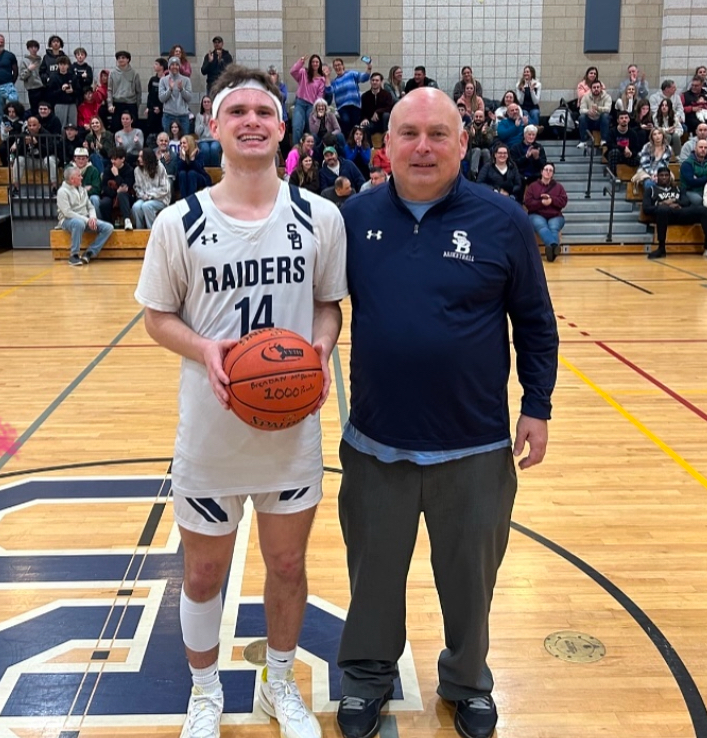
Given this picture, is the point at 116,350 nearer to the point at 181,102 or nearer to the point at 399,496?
the point at 399,496

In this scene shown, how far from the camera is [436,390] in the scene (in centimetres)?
238

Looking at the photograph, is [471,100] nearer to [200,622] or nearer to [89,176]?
[89,176]

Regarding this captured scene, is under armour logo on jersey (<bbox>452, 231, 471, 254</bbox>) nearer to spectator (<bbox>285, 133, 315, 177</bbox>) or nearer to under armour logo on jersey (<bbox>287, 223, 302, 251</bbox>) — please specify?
under armour logo on jersey (<bbox>287, 223, 302, 251</bbox>)

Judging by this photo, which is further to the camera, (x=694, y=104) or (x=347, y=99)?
(x=694, y=104)

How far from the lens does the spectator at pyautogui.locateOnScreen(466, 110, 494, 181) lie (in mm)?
14609

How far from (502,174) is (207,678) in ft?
40.3

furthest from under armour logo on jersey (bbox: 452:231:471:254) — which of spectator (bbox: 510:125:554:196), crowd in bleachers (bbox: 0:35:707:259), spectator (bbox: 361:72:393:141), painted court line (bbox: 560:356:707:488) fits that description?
spectator (bbox: 361:72:393:141)

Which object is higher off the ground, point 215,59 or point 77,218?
point 215,59

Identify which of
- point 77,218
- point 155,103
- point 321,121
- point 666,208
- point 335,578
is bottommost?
point 335,578

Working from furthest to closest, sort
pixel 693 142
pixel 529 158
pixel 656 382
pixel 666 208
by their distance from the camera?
pixel 529 158 < pixel 693 142 < pixel 666 208 < pixel 656 382

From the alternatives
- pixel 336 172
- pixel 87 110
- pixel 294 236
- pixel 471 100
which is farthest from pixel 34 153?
pixel 294 236

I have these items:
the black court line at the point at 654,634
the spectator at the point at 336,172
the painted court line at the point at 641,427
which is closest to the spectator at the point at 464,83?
the spectator at the point at 336,172

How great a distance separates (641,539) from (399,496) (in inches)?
73.5
